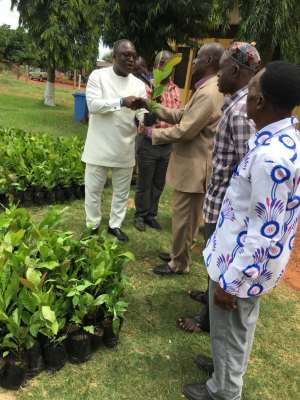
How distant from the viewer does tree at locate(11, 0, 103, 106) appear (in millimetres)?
14141

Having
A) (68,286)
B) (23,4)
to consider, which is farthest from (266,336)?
(23,4)

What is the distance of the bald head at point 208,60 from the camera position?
123 inches

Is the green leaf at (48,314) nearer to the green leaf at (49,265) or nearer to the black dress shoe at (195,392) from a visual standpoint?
the green leaf at (49,265)

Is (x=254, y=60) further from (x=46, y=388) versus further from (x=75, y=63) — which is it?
(x=75, y=63)

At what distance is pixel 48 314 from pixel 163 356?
3.13ft

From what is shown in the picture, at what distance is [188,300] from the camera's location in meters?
3.66

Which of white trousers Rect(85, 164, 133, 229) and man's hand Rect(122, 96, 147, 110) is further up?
man's hand Rect(122, 96, 147, 110)

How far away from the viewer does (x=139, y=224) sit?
5.07m

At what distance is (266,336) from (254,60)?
2.12m

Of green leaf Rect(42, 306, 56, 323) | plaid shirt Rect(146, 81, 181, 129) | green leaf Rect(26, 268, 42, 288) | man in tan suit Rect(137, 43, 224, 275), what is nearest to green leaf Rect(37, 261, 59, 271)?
green leaf Rect(26, 268, 42, 288)

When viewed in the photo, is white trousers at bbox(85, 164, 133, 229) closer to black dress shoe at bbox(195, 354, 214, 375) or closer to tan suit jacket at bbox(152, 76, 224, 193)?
tan suit jacket at bbox(152, 76, 224, 193)

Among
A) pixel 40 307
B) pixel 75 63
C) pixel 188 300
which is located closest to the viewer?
pixel 40 307

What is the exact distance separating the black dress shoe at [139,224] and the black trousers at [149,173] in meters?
0.07

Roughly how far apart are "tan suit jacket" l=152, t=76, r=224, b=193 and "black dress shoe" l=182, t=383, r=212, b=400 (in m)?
1.52
